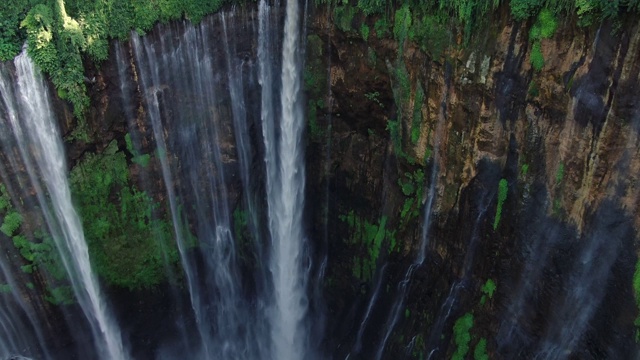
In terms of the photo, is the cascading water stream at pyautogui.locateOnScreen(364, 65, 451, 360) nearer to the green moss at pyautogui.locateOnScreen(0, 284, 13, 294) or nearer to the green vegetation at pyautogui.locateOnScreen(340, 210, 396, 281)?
the green vegetation at pyautogui.locateOnScreen(340, 210, 396, 281)

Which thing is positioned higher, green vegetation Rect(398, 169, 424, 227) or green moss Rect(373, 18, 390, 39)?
green moss Rect(373, 18, 390, 39)

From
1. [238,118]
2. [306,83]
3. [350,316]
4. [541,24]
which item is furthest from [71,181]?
[541,24]

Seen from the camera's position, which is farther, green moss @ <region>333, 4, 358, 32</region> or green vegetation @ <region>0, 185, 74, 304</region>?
green vegetation @ <region>0, 185, 74, 304</region>

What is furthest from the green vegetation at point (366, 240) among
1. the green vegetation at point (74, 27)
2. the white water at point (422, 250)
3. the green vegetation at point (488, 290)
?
the green vegetation at point (74, 27)

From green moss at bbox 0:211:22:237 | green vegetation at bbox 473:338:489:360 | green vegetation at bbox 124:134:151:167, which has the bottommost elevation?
green vegetation at bbox 473:338:489:360

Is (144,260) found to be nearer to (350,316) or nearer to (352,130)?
(350,316)

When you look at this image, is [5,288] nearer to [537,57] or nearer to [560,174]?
[560,174]

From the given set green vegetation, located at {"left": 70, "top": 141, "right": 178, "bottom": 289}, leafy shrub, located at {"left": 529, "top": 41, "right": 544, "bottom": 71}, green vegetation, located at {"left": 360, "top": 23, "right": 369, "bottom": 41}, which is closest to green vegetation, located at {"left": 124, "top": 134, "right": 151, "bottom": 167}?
green vegetation, located at {"left": 70, "top": 141, "right": 178, "bottom": 289}
